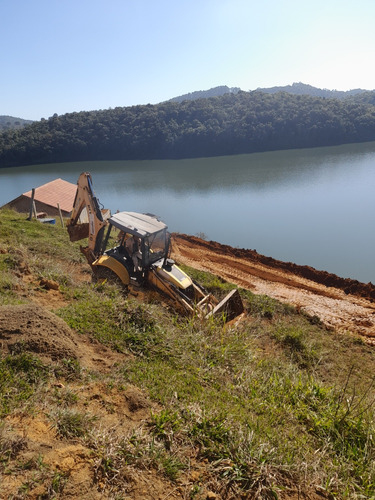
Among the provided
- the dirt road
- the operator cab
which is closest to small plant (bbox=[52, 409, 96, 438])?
the operator cab

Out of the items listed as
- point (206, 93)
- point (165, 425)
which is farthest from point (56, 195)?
point (206, 93)

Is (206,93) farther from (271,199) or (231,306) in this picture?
(231,306)

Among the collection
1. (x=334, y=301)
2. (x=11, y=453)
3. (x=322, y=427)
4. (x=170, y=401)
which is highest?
(x=11, y=453)

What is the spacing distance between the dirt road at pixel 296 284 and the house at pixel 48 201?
661 centimetres

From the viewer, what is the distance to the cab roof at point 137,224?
21.5 feet

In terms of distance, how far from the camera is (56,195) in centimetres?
1902

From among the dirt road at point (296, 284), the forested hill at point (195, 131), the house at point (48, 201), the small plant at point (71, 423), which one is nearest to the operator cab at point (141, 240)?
the small plant at point (71, 423)

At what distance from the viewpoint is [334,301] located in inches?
413

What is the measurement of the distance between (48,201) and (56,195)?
0.91 metres

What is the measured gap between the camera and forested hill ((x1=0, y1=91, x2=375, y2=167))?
49.7 metres

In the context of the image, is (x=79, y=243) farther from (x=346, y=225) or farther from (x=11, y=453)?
(x=346, y=225)

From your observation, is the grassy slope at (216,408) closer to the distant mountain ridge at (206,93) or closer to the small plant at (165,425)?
the small plant at (165,425)

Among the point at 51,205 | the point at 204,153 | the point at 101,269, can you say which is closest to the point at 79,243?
the point at 101,269

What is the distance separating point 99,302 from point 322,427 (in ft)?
10.5
